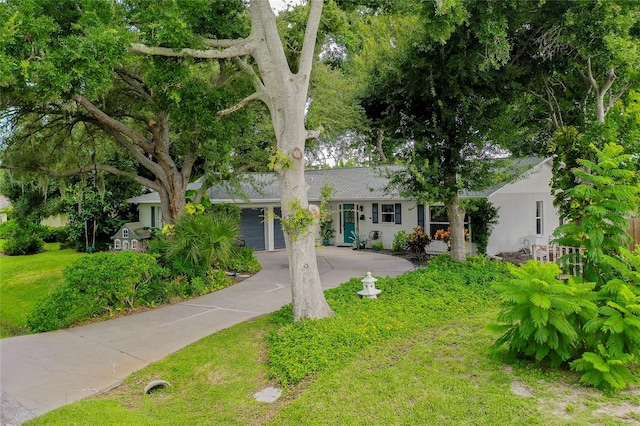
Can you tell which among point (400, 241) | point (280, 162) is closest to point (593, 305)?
point (280, 162)

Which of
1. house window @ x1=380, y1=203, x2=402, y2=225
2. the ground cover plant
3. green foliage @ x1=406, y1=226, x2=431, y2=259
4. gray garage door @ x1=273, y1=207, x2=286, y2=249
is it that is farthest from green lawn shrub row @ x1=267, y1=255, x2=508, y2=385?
gray garage door @ x1=273, y1=207, x2=286, y2=249

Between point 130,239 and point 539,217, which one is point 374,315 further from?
point 539,217

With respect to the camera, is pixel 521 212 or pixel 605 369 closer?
pixel 605 369

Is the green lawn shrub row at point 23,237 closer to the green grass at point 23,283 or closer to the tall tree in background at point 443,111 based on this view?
the green grass at point 23,283

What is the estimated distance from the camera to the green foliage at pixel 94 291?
8.29 m

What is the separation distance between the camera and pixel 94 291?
855 cm

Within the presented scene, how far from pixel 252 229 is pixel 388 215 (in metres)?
6.37

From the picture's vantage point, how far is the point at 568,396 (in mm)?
4445

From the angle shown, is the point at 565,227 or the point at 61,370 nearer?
the point at 565,227

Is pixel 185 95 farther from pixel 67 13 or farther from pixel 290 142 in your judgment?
pixel 290 142

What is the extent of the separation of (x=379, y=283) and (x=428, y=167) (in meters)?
3.27

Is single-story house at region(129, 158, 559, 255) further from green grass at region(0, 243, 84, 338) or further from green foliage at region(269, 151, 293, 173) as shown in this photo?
green foliage at region(269, 151, 293, 173)

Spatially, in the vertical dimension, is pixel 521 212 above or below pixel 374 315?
above

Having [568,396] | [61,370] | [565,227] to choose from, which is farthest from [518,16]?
[61,370]
